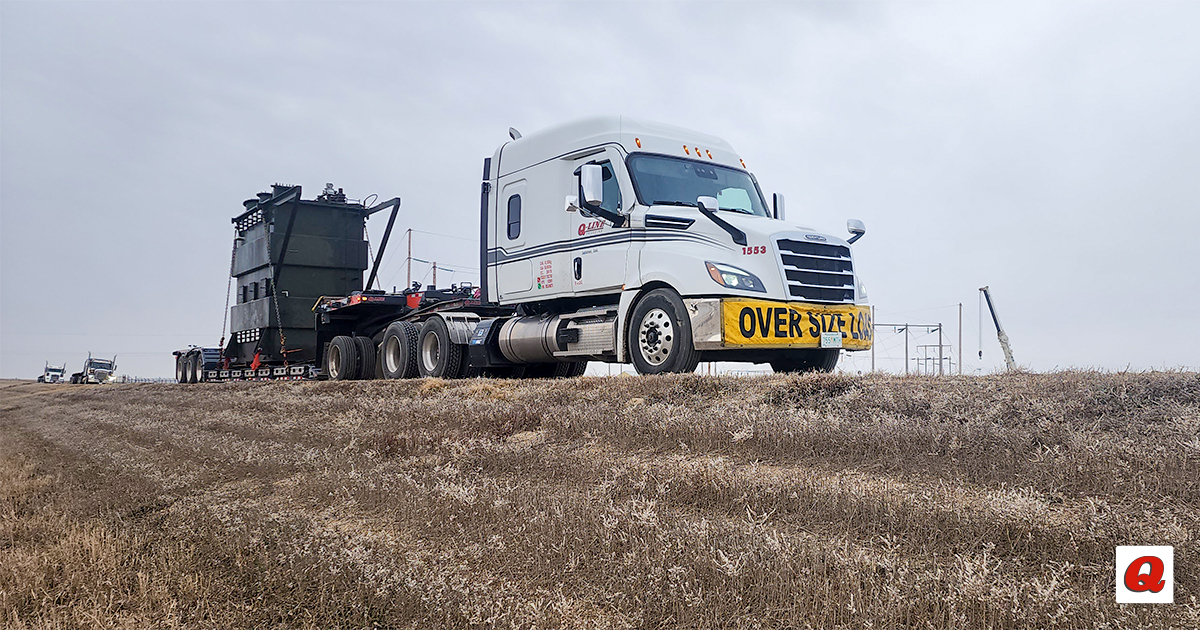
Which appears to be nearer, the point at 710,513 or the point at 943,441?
the point at 710,513

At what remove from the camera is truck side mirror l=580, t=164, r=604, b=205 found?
432 inches

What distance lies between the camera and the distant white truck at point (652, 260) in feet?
33.4

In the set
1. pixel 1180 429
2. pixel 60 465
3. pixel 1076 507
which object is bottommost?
pixel 60 465

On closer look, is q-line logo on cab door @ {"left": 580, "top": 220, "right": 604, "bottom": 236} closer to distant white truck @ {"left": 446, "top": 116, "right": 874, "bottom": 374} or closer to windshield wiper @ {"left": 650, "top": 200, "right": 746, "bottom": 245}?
distant white truck @ {"left": 446, "top": 116, "right": 874, "bottom": 374}

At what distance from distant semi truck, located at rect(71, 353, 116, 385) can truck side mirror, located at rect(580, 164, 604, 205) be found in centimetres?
5159

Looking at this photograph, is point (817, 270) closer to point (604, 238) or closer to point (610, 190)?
point (604, 238)

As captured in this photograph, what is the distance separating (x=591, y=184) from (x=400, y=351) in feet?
21.1

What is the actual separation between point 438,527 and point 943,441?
3237mm

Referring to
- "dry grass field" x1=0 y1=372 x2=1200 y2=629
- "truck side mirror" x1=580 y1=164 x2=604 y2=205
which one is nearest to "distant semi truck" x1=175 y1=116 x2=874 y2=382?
"truck side mirror" x1=580 y1=164 x2=604 y2=205

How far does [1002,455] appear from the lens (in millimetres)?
5086

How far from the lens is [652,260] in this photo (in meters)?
10.8

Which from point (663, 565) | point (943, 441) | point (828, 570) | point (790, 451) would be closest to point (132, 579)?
point (663, 565)

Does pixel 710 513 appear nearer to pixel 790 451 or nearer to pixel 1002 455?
pixel 790 451

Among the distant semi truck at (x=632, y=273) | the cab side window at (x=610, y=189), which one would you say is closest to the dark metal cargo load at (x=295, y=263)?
the distant semi truck at (x=632, y=273)
